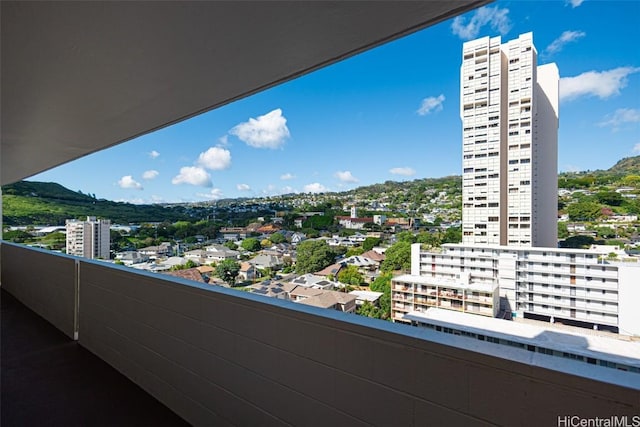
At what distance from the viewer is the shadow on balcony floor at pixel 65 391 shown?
2.09 metres

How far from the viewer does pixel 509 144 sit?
1.20 meters

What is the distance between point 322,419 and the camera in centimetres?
134

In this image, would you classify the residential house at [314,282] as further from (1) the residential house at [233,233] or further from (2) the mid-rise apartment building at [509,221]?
(1) the residential house at [233,233]

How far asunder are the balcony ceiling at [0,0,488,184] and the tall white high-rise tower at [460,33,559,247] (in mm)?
307

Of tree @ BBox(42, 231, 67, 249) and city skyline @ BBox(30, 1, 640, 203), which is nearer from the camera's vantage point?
city skyline @ BBox(30, 1, 640, 203)

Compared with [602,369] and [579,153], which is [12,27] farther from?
[602,369]

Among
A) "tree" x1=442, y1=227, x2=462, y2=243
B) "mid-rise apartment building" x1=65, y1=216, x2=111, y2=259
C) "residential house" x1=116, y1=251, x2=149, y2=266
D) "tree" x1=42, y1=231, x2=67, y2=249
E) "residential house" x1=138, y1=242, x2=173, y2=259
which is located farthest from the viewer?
"tree" x1=42, y1=231, x2=67, y2=249

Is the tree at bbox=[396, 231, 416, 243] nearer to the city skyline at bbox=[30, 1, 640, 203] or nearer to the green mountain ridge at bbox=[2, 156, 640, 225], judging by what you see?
the green mountain ridge at bbox=[2, 156, 640, 225]

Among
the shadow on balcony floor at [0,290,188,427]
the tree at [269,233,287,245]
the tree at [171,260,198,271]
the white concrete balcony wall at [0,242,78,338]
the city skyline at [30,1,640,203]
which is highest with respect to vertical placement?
the city skyline at [30,1,640,203]

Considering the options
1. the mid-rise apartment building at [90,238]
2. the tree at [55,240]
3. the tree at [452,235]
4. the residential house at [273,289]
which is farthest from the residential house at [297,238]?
the tree at [55,240]

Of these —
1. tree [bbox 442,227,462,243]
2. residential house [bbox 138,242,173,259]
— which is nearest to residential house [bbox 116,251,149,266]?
residential house [bbox 138,242,173,259]

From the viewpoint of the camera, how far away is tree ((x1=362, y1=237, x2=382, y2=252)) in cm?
147

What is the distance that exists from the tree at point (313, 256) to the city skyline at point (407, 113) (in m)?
0.37

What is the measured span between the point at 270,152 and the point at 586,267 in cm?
213
